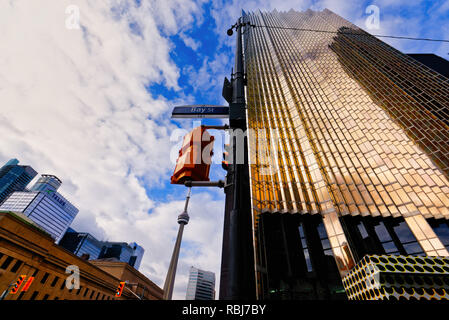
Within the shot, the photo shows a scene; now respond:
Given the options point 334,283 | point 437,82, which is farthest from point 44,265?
point 437,82

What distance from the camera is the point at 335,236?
19.4m

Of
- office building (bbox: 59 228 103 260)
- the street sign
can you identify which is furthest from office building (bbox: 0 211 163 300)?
office building (bbox: 59 228 103 260)

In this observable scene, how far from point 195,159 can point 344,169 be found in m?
24.3

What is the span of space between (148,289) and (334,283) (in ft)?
268

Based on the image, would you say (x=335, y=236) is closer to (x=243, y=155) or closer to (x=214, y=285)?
(x=243, y=155)

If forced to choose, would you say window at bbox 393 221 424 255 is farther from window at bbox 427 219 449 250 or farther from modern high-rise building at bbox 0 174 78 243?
modern high-rise building at bbox 0 174 78 243

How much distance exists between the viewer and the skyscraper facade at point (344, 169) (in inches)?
770

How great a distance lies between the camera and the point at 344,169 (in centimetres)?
2400

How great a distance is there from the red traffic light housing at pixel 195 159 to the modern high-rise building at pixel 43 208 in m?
217

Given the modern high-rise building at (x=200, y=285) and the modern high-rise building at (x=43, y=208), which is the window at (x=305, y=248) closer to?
the modern high-rise building at (x=200, y=285)

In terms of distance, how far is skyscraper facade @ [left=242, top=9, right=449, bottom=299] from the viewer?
770 inches

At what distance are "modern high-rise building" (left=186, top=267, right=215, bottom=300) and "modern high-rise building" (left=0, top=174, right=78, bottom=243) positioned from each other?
12350 centimetres
